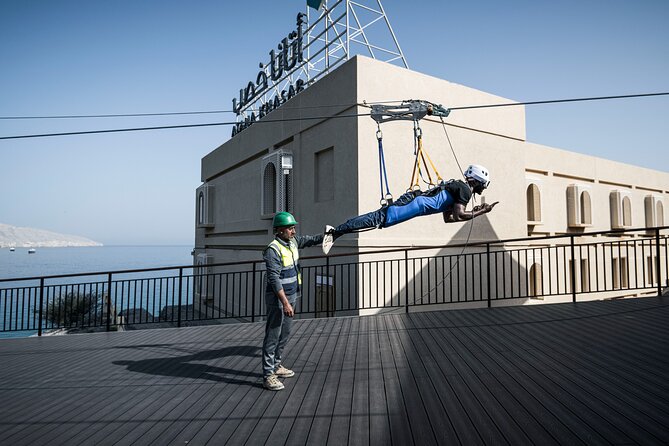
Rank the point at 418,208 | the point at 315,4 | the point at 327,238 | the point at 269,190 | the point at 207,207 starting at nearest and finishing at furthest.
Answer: the point at 327,238 → the point at 418,208 → the point at 315,4 → the point at 269,190 → the point at 207,207

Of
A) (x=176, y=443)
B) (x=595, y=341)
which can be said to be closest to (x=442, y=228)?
(x=595, y=341)

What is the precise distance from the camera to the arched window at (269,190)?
50.0 ft

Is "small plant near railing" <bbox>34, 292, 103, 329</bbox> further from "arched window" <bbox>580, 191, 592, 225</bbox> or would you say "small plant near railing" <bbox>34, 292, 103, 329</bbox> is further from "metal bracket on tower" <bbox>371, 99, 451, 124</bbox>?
"arched window" <bbox>580, 191, 592, 225</bbox>

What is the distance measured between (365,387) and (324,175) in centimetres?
915

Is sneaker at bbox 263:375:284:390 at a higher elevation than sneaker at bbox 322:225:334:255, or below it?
below

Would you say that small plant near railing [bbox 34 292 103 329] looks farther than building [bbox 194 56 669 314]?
No

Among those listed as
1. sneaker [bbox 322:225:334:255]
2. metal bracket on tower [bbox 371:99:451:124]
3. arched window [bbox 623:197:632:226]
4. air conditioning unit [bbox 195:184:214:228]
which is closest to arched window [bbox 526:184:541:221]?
arched window [bbox 623:197:632:226]

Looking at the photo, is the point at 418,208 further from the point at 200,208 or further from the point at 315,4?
the point at 200,208

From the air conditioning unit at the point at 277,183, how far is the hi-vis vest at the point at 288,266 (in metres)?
9.16

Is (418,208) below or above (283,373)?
above

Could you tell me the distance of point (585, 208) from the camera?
2078 cm

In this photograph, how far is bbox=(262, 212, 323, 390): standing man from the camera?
4.66m

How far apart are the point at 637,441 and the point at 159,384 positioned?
495cm

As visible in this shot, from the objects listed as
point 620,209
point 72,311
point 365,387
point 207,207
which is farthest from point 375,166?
point 620,209
